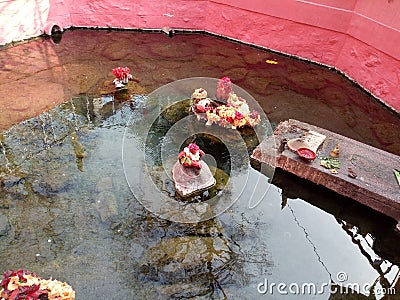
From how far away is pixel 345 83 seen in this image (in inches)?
418

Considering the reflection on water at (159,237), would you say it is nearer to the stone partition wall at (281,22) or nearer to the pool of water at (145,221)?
the pool of water at (145,221)

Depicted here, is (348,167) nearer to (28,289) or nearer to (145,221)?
(145,221)

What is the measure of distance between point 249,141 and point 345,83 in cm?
443

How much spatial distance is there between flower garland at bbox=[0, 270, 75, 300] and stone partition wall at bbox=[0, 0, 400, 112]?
29.5 feet

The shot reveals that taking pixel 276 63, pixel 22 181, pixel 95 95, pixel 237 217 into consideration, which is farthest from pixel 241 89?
pixel 22 181

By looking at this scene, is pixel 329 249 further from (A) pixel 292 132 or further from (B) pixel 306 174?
(A) pixel 292 132

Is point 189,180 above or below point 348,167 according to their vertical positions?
below

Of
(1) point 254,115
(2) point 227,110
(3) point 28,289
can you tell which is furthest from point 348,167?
(3) point 28,289

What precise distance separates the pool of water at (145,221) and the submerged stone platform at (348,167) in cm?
25

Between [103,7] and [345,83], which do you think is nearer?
[345,83]

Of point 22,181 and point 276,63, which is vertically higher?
point 276,63

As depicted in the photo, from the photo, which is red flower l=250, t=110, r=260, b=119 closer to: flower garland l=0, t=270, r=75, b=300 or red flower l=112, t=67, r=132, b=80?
red flower l=112, t=67, r=132, b=80

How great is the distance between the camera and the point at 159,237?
591cm

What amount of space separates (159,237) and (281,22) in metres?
8.28
